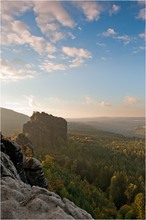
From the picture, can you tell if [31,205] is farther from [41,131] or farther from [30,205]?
[41,131]

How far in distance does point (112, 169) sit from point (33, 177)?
121m

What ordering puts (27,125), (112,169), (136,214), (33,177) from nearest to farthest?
1. (33,177)
2. (136,214)
3. (112,169)
4. (27,125)

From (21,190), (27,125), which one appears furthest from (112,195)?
(21,190)

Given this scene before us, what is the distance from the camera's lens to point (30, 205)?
18.8 meters

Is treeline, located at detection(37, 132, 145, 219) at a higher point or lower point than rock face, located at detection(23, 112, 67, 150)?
lower

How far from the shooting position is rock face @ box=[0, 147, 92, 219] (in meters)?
17.7

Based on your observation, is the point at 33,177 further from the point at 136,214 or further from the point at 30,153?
the point at 136,214

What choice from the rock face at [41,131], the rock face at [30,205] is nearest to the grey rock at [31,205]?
the rock face at [30,205]

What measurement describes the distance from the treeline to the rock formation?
4998cm

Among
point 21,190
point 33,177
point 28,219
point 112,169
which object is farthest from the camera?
point 112,169

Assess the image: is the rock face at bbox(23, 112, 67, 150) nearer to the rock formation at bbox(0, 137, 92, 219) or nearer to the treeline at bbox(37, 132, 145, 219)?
the treeline at bbox(37, 132, 145, 219)

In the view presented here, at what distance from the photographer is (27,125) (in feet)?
620

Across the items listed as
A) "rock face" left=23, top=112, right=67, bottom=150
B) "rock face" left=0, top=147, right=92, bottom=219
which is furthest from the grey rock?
"rock face" left=23, top=112, right=67, bottom=150

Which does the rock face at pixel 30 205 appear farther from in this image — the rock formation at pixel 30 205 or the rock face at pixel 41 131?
the rock face at pixel 41 131
